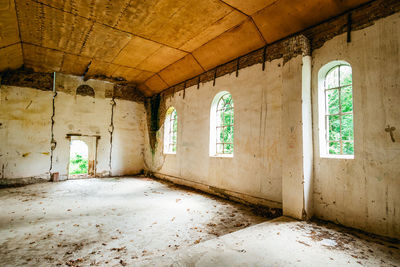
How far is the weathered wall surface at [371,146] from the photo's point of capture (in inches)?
106

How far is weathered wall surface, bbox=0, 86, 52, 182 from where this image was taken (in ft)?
20.7

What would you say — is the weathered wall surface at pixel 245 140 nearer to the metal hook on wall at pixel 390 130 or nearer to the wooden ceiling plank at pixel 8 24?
the metal hook on wall at pixel 390 130

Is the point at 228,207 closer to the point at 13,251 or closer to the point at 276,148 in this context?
the point at 276,148

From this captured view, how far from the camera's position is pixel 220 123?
18.7 ft

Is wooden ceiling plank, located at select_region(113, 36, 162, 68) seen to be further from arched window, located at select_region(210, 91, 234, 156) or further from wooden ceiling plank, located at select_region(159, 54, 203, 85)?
arched window, located at select_region(210, 91, 234, 156)

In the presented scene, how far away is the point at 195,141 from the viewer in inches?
244

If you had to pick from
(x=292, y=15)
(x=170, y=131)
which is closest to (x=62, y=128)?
(x=170, y=131)

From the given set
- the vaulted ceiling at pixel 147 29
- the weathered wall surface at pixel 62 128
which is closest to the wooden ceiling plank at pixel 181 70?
the vaulted ceiling at pixel 147 29

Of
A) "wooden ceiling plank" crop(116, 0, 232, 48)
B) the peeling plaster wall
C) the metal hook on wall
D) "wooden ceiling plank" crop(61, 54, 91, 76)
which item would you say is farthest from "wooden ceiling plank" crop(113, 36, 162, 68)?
the metal hook on wall

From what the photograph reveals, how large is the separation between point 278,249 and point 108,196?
430 cm

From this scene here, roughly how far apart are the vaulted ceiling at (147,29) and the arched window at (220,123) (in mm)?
1013

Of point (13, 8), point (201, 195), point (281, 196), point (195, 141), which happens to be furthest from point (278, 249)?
point (13, 8)

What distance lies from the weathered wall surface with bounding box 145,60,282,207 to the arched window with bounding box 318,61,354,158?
0.75 meters

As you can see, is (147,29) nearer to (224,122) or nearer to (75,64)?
(224,122)
